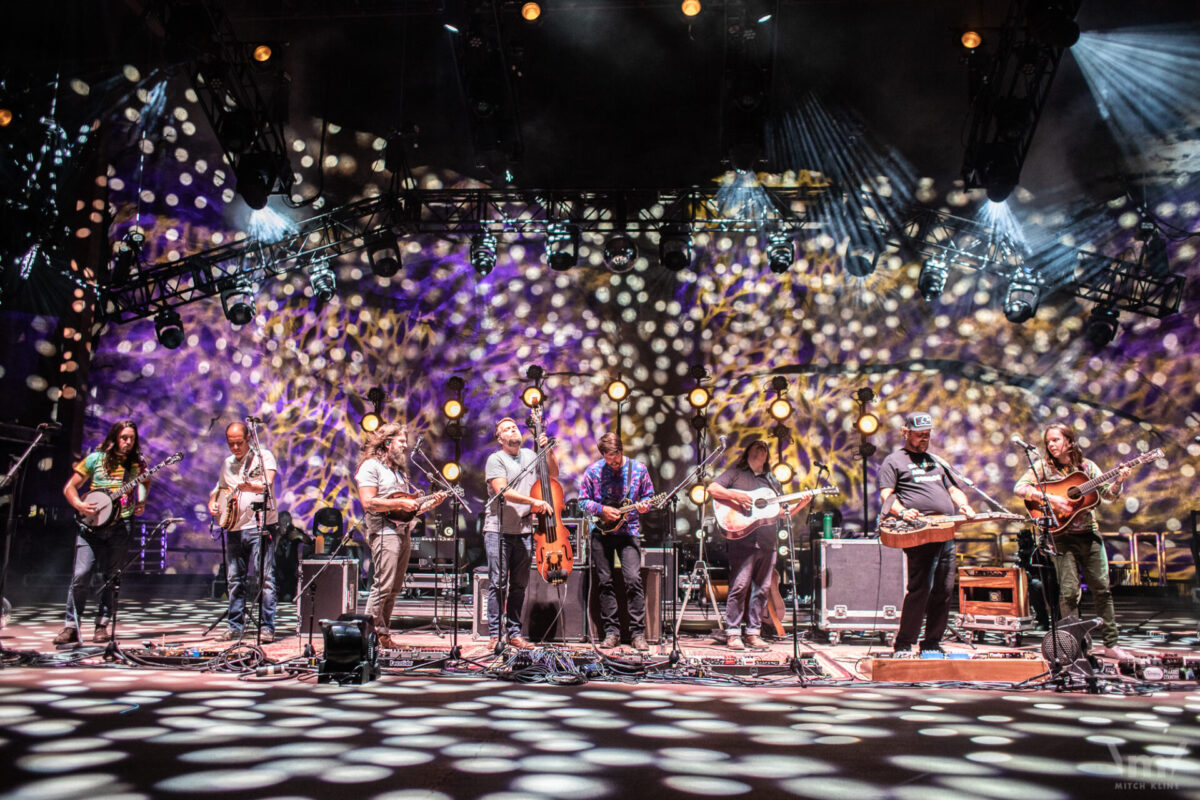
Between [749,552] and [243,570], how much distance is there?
4.03 m

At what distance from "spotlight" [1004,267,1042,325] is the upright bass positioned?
7510mm

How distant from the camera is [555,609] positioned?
6.66 meters

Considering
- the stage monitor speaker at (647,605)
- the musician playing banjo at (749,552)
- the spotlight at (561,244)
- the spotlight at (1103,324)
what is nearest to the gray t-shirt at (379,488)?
the stage monitor speaker at (647,605)

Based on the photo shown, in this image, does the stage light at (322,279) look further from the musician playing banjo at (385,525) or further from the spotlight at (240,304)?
the musician playing banjo at (385,525)

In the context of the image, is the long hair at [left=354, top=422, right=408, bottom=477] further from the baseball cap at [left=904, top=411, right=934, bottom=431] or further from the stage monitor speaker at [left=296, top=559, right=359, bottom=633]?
the baseball cap at [left=904, top=411, right=934, bottom=431]

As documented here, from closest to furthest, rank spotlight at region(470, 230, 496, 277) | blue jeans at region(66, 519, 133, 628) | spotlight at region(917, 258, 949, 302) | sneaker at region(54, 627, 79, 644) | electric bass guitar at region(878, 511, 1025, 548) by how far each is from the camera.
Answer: electric bass guitar at region(878, 511, 1025, 548) < sneaker at region(54, 627, 79, 644) < blue jeans at region(66, 519, 133, 628) < spotlight at region(917, 258, 949, 302) < spotlight at region(470, 230, 496, 277)

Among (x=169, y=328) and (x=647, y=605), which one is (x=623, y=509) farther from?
(x=169, y=328)

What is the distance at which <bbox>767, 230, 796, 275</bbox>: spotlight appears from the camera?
35.4 ft

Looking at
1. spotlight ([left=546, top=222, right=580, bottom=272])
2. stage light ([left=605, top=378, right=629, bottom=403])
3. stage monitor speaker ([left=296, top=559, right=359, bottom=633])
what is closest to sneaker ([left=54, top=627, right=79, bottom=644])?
stage monitor speaker ([left=296, top=559, right=359, bottom=633])

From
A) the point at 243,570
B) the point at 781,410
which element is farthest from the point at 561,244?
the point at 243,570

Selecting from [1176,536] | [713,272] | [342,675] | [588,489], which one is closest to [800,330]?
[713,272]

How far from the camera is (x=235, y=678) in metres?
4.79

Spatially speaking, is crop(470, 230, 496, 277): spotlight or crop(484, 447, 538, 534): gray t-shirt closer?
crop(484, 447, 538, 534): gray t-shirt

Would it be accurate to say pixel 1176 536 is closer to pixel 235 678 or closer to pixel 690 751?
pixel 690 751
